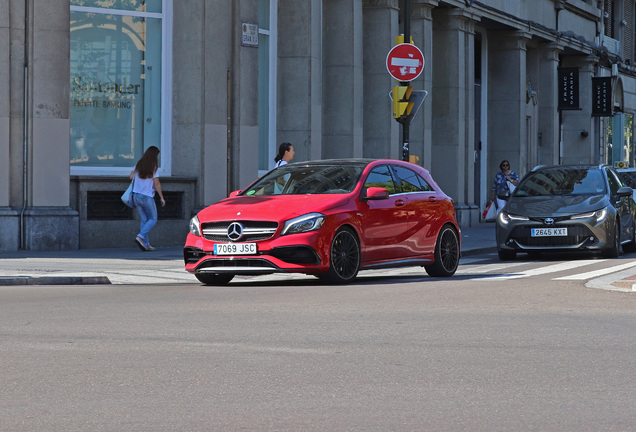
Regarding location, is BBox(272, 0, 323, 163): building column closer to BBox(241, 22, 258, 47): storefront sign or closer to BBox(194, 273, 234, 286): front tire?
BBox(241, 22, 258, 47): storefront sign

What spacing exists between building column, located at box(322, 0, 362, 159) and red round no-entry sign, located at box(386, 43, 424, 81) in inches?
243

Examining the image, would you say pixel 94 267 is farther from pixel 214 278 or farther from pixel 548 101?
pixel 548 101

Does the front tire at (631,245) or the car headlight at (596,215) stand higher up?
the car headlight at (596,215)

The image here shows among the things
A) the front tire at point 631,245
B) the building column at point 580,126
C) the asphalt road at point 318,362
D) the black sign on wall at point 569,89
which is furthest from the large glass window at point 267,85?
the building column at point 580,126

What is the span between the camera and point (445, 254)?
1554cm

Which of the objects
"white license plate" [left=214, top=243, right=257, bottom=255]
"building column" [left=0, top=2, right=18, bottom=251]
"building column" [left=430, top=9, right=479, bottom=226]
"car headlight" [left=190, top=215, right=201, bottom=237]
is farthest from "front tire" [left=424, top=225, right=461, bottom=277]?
"building column" [left=430, top=9, right=479, bottom=226]

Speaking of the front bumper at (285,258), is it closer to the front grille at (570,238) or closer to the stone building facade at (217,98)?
the front grille at (570,238)

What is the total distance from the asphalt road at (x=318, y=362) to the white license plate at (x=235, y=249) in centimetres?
108

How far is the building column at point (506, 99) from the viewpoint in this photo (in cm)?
3744

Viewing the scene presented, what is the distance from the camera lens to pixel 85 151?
2108cm

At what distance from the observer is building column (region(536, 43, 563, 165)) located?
41000mm

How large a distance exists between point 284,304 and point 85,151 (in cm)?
1070

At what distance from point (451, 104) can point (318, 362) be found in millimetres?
25349

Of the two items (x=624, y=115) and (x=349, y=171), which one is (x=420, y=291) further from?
(x=624, y=115)
